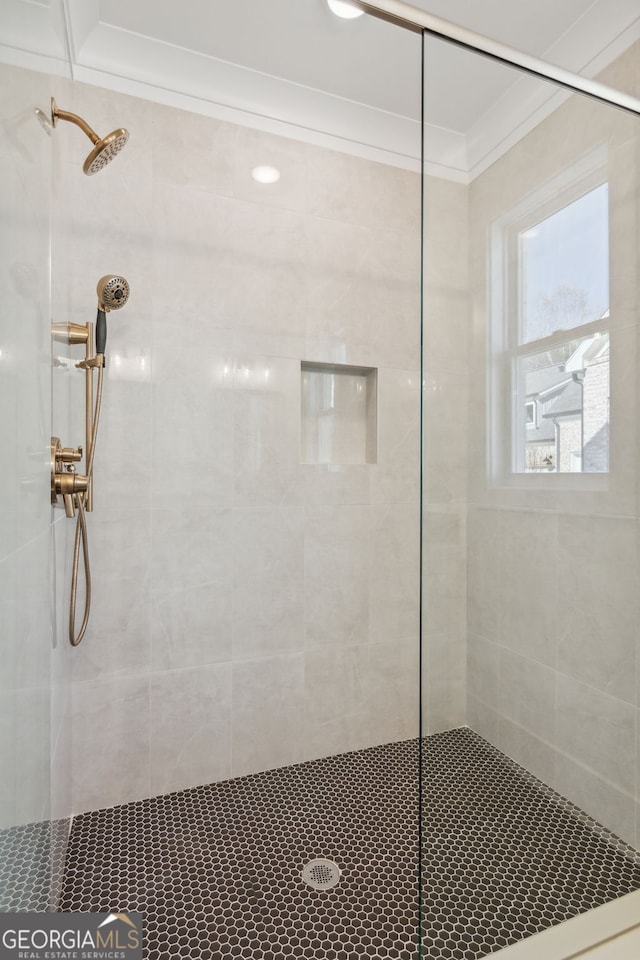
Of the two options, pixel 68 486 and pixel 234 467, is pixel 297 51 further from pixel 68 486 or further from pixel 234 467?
pixel 68 486

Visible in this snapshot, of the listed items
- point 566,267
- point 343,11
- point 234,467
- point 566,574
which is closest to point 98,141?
point 343,11

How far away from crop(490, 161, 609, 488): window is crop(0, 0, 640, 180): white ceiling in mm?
904

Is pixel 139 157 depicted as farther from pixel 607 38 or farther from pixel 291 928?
pixel 291 928

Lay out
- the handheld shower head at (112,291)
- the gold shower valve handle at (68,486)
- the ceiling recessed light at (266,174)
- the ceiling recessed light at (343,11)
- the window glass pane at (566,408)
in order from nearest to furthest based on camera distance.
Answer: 1. the window glass pane at (566,408)
2. the gold shower valve handle at (68,486)
3. the handheld shower head at (112,291)
4. the ceiling recessed light at (343,11)
5. the ceiling recessed light at (266,174)

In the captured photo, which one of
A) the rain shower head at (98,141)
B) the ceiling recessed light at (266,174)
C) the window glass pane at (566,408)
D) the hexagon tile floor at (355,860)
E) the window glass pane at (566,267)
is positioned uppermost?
the ceiling recessed light at (266,174)

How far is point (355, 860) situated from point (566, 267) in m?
1.63

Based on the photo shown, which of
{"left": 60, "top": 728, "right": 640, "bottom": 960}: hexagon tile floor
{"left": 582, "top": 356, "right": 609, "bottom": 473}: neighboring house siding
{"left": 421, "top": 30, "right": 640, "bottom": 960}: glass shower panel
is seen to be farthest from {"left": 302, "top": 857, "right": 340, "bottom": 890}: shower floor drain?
{"left": 582, "top": 356, "right": 609, "bottom": 473}: neighboring house siding

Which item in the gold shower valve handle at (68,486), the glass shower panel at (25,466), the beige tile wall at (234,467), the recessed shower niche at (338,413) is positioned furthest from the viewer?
the recessed shower niche at (338,413)

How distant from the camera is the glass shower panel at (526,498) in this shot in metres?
1.05

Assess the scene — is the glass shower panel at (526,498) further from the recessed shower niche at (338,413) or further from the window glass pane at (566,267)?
the recessed shower niche at (338,413)

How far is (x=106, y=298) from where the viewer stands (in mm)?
1544

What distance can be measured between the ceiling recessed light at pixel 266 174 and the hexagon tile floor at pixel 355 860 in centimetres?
193

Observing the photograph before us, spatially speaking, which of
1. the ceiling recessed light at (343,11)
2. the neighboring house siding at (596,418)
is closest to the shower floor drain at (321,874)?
the neighboring house siding at (596,418)

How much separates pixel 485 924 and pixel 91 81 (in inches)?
98.4
